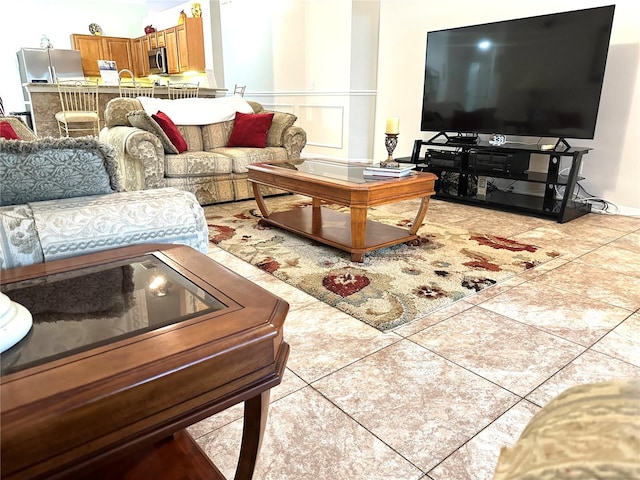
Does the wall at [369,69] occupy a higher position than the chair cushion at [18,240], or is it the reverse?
the wall at [369,69]

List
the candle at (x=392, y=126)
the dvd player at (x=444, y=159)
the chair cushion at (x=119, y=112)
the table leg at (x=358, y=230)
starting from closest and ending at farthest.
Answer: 1. the table leg at (x=358, y=230)
2. the candle at (x=392, y=126)
3. the chair cushion at (x=119, y=112)
4. the dvd player at (x=444, y=159)

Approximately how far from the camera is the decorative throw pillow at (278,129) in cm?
419

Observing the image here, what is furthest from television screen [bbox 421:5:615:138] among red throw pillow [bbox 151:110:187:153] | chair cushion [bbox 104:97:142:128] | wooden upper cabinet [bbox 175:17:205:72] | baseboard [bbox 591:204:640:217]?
wooden upper cabinet [bbox 175:17:205:72]

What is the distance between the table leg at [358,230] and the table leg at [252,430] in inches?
64.3

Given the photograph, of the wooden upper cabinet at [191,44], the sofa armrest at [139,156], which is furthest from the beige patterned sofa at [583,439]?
the wooden upper cabinet at [191,44]

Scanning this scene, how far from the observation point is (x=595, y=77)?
3281 millimetres

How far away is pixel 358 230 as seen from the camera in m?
2.47

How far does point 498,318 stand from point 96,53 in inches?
369

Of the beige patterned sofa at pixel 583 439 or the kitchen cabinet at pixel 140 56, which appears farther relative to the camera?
the kitchen cabinet at pixel 140 56

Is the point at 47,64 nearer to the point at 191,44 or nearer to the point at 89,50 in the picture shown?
the point at 89,50

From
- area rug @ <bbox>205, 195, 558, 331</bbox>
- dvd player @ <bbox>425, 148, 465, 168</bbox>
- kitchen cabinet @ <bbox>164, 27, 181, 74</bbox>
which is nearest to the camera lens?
area rug @ <bbox>205, 195, 558, 331</bbox>

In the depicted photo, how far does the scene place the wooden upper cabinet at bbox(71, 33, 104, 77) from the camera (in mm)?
8414

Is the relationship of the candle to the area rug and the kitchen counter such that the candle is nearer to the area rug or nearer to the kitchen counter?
the area rug

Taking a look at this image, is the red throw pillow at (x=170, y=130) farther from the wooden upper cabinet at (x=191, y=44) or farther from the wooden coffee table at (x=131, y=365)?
the wooden upper cabinet at (x=191, y=44)
